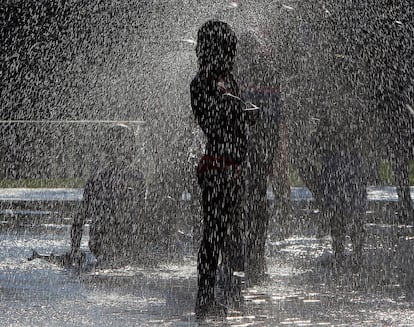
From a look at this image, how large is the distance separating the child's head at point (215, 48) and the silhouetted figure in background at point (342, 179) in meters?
2.53

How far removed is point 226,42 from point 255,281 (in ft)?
6.05

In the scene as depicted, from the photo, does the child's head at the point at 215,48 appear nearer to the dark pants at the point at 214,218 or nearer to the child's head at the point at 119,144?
the dark pants at the point at 214,218

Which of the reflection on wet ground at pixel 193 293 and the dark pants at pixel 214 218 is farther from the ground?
the dark pants at pixel 214 218

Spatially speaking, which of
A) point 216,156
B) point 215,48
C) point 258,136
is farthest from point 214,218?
point 258,136

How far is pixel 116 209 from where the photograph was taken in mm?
9102

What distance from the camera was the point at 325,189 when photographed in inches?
380

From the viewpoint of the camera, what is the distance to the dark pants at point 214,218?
673 centimetres

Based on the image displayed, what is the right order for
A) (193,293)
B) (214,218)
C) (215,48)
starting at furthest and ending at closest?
(193,293), (215,48), (214,218)

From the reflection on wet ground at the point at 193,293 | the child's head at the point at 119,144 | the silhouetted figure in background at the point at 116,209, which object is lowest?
the reflection on wet ground at the point at 193,293

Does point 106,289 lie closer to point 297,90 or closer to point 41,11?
point 297,90

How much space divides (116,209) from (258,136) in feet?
4.47

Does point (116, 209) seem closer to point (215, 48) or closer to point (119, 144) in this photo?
point (119, 144)

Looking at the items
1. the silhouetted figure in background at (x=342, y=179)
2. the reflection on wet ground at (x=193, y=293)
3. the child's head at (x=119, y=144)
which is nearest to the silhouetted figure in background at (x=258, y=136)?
the reflection on wet ground at (x=193, y=293)

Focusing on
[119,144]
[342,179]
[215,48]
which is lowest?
[342,179]
